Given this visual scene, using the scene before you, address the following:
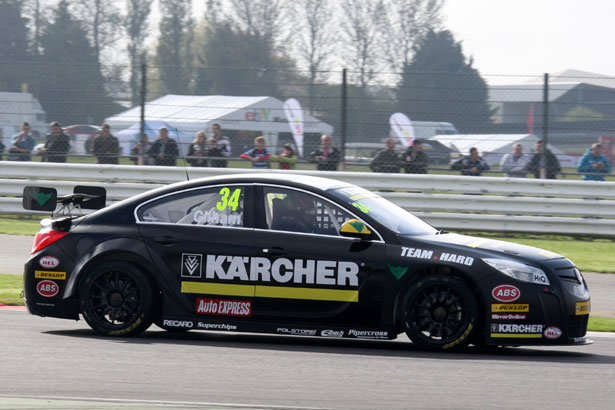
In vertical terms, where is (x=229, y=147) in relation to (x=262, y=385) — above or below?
above

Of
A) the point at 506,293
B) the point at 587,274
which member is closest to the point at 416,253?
the point at 506,293

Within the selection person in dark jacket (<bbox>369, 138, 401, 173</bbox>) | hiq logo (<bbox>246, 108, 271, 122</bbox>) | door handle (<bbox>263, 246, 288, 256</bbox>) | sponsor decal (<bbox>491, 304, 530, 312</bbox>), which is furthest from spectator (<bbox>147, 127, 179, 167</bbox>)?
sponsor decal (<bbox>491, 304, 530, 312</bbox>)

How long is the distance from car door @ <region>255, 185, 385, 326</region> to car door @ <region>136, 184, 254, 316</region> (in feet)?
0.58

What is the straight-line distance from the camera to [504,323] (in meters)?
7.14

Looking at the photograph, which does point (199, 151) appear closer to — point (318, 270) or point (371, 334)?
point (318, 270)

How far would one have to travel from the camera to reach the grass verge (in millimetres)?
9008

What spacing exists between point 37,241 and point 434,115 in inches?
356

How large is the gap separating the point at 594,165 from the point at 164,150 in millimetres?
7145

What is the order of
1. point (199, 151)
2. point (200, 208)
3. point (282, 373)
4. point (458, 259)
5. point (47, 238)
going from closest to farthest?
point (282, 373), point (458, 259), point (200, 208), point (47, 238), point (199, 151)

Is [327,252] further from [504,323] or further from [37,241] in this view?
[37,241]

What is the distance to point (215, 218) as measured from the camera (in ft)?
25.2

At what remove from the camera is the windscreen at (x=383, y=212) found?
759 centimetres

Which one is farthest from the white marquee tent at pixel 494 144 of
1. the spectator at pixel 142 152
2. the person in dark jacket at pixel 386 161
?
the spectator at pixel 142 152

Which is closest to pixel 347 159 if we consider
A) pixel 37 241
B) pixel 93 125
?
pixel 93 125
